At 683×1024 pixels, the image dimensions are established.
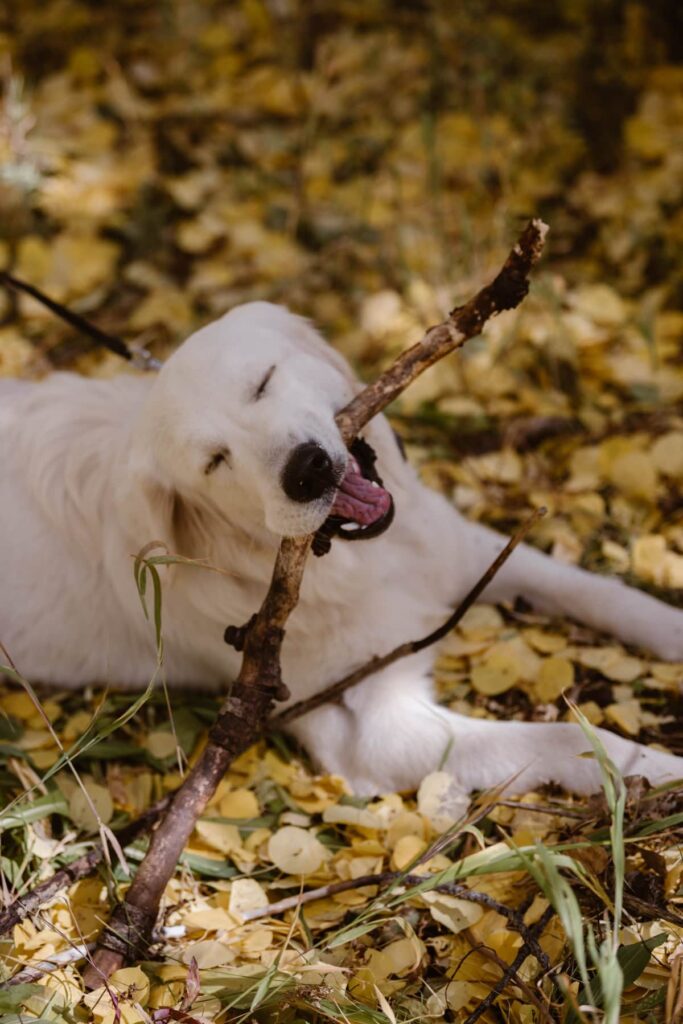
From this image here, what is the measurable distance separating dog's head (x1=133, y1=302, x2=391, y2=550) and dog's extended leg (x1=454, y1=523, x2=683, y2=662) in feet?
2.46

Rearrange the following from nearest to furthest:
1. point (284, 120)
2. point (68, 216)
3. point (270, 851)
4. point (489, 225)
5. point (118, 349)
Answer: point (270, 851)
point (118, 349)
point (489, 225)
point (68, 216)
point (284, 120)

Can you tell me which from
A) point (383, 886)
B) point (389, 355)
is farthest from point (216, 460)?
point (389, 355)

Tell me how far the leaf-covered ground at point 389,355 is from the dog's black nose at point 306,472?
1.96 ft

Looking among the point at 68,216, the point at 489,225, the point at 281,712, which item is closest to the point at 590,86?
the point at 489,225

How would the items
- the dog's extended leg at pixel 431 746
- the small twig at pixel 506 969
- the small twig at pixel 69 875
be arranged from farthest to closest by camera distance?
1. the dog's extended leg at pixel 431 746
2. the small twig at pixel 69 875
3. the small twig at pixel 506 969

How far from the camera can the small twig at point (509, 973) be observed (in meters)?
1.82

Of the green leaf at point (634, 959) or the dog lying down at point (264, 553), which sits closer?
the green leaf at point (634, 959)

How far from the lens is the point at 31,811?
7.88 feet

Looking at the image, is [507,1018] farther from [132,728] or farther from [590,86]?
[590,86]

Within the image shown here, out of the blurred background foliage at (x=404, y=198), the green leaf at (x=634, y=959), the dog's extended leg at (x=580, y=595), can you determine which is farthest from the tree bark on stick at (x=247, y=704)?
the blurred background foliage at (x=404, y=198)

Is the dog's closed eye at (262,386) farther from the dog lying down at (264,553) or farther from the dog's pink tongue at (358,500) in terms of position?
the dog's pink tongue at (358,500)

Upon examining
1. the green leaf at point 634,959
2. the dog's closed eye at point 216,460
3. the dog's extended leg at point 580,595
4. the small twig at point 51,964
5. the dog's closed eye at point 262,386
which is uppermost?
the dog's closed eye at point 262,386

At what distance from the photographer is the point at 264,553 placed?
2.46 meters

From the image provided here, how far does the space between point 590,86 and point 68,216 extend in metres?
2.59
